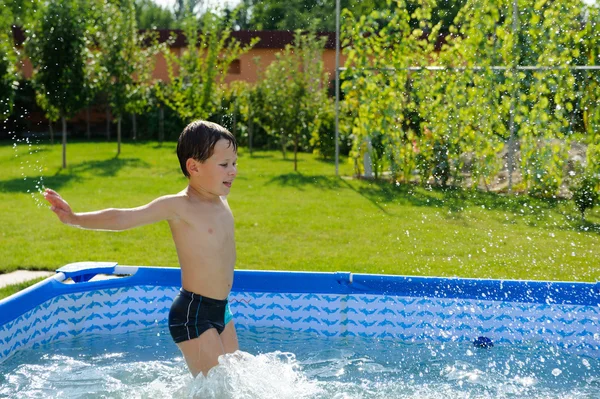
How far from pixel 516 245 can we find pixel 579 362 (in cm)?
227

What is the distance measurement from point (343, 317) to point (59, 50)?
7.63 m

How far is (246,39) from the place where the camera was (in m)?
17.4

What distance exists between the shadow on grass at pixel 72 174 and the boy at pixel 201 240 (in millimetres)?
6823

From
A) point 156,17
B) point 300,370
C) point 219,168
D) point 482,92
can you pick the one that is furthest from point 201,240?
point 156,17

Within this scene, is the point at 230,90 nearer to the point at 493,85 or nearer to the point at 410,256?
the point at 493,85

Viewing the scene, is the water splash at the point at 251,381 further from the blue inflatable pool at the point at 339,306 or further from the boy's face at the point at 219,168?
the blue inflatable pool at the point at 339,306

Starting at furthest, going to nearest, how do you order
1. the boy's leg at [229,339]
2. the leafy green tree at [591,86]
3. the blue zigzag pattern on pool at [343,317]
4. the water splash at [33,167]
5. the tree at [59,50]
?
the tree at [59,50] → the water splash at [33,167] → the leafy green tree at [591,86] → the blue zigzag pattern on pool at [343,317] → the boy's leg at [229,339]

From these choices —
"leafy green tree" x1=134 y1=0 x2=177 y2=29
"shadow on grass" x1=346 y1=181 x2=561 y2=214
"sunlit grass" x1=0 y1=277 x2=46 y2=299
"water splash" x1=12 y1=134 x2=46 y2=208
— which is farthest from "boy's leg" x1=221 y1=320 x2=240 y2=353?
"leafy green tree" x1=134 y1=0 x2=177 y2=29

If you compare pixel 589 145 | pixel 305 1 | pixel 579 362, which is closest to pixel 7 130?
pixel 305 1

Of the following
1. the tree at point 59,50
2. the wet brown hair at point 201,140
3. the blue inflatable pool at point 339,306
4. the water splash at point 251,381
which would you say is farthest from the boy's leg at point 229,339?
the tree at point 59,50

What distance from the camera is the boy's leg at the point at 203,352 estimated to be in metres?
2.92

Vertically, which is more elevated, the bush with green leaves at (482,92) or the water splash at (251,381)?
the bush with green leaves at (482,92)

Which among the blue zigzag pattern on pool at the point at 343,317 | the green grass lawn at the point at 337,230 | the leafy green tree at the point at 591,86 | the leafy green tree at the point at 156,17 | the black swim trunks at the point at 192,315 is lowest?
the blue zigzag pattern on pool at the point at 343,317

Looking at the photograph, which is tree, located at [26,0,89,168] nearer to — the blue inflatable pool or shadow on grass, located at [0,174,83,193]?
shadow on grass, located at [0,174,83,193]
